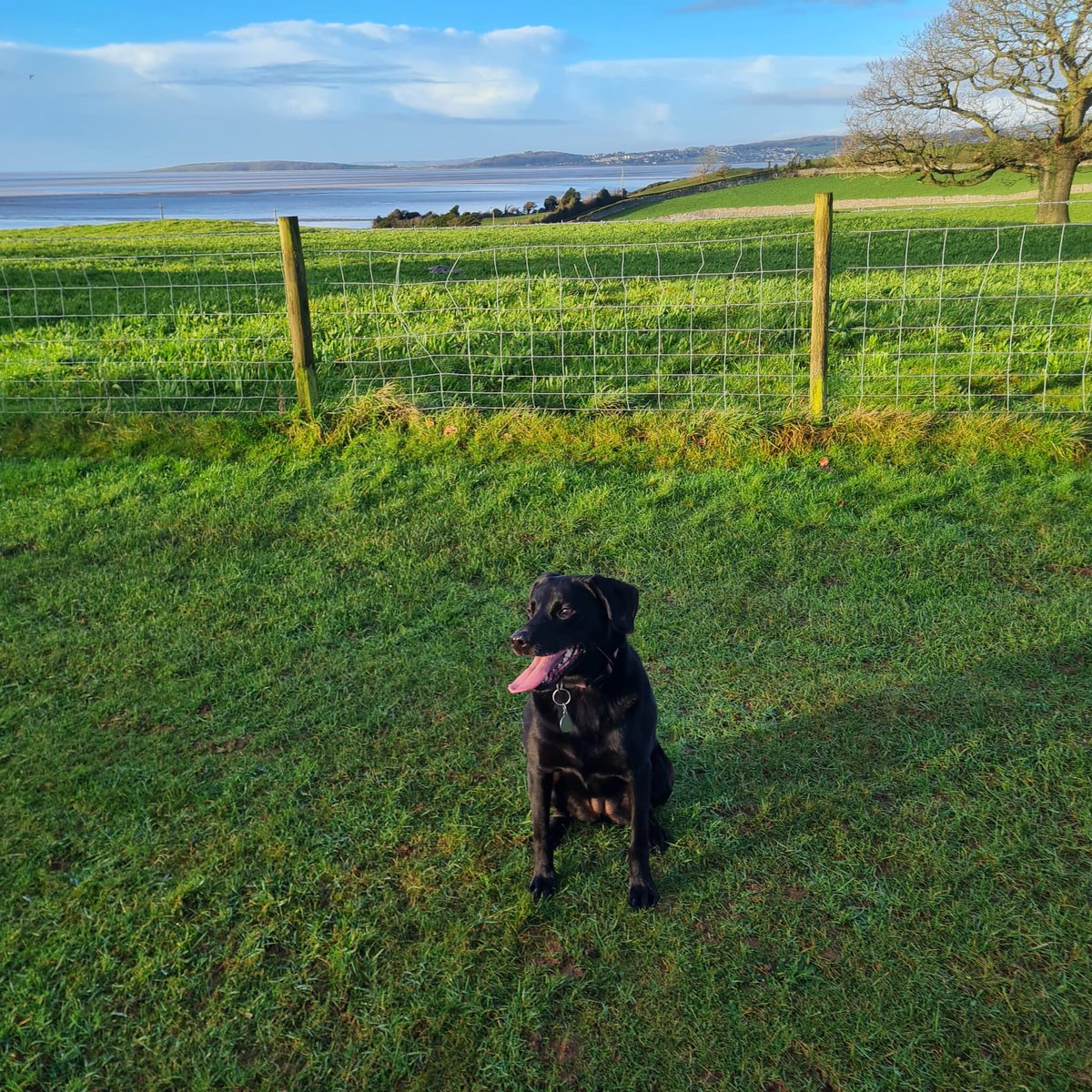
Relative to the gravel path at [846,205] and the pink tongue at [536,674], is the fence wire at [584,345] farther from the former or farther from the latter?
the gravel path at [846,205]

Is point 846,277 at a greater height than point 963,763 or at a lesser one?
greater

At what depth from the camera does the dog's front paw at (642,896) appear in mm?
2848

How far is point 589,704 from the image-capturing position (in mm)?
2773

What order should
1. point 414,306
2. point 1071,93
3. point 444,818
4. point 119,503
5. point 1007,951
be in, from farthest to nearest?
point 1071,93, point 414,306, point 119,503, point 444,818, point 1007,951

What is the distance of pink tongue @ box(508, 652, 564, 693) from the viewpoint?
8.76ft

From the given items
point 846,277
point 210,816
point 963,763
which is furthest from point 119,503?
point 846,277

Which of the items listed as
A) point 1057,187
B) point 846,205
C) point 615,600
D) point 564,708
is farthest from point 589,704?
point 846,205

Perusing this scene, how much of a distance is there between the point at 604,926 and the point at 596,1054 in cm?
45

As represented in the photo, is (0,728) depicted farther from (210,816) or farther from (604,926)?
(604,926)

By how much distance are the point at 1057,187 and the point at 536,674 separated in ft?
92.5

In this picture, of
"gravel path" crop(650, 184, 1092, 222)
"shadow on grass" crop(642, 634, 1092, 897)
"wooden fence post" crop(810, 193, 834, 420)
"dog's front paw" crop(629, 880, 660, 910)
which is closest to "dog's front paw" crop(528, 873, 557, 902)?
"dog's front paw" crop(629, 880, 660, 910)

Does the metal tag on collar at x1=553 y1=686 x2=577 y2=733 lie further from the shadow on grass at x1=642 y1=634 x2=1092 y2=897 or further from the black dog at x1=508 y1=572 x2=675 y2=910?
the shadow on grass at x1=642 y1=634 x2=1092 y2=897

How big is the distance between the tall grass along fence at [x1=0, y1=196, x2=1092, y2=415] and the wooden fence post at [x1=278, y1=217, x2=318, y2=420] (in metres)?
0.02

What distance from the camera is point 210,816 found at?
10.9 feet
